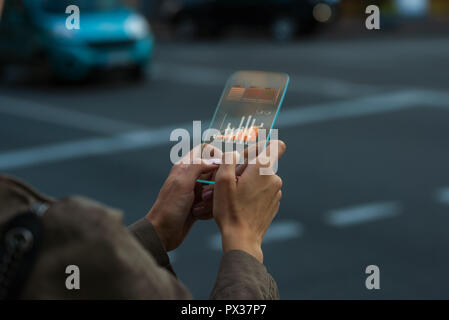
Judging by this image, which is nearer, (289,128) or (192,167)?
(192,167)

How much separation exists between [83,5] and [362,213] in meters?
9.02

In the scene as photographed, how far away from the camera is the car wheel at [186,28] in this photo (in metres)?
22.4

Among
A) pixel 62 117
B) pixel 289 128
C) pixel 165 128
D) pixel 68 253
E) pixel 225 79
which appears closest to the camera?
pixel 68 253

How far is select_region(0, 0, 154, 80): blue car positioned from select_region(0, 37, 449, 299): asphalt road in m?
0.45

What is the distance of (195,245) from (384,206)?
67.2 inches

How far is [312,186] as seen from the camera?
22.6ft

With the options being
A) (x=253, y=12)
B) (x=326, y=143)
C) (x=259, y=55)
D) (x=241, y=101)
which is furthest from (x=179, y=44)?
(x=241, y=101)

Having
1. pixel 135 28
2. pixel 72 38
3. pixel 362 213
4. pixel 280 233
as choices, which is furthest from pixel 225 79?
pixel 280 233

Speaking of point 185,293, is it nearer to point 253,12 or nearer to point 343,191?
point 343,191

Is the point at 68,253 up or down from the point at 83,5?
up

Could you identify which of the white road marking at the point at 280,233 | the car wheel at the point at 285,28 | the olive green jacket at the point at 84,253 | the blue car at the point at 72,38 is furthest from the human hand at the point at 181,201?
the car wheel at the point at 285,28

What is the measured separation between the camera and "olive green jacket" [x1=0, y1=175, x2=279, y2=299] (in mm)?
1145

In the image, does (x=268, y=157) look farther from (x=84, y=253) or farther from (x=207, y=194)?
(x=84, y=253)

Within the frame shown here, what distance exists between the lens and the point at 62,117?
10766 mm
